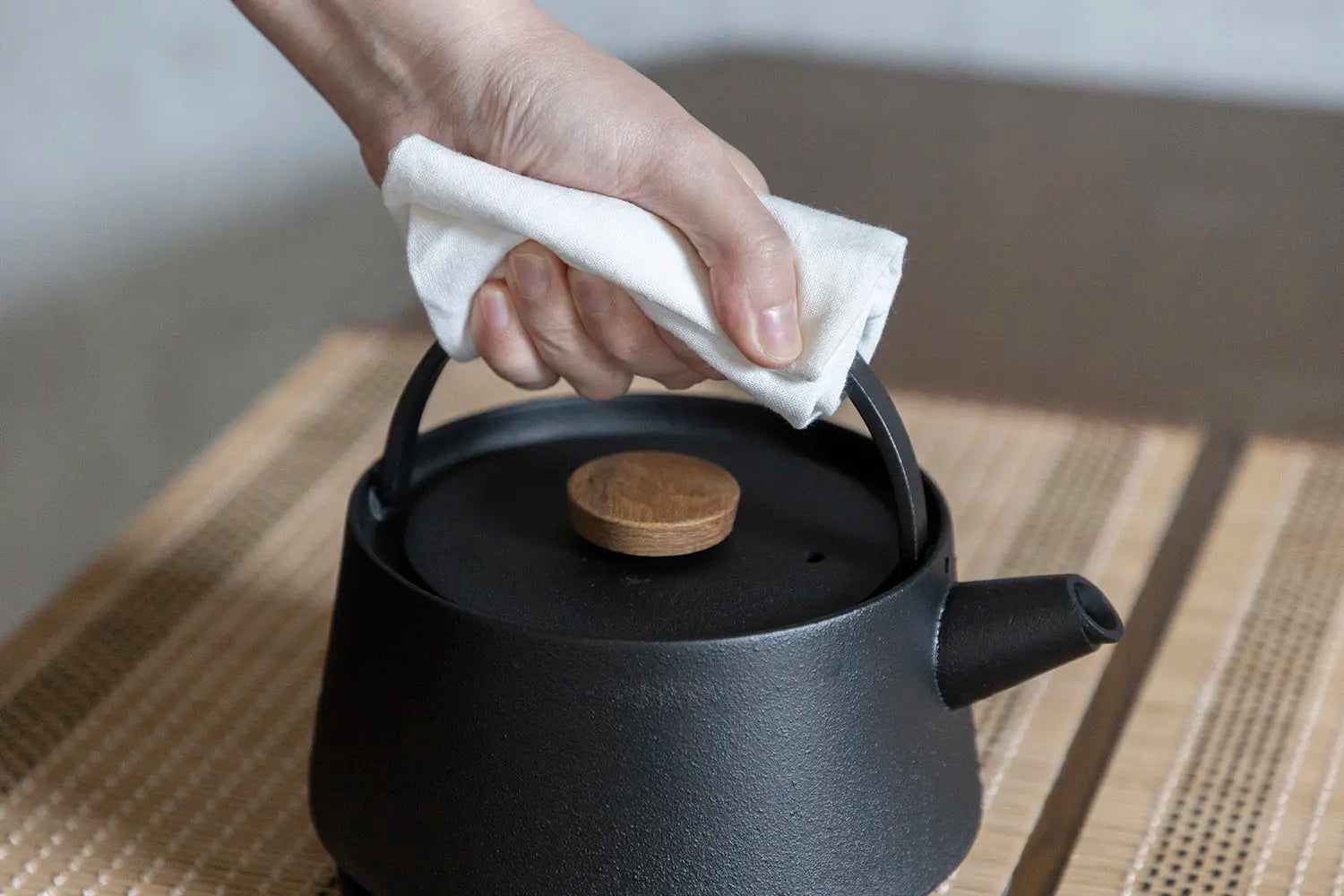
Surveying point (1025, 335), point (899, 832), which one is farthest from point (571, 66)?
point (1025, 335)

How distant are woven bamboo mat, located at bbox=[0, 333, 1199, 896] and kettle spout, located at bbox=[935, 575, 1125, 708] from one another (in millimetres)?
137

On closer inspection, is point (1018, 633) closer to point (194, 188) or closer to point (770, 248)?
point (770, 248)

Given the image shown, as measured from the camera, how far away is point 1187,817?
0.84m

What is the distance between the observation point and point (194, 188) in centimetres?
182

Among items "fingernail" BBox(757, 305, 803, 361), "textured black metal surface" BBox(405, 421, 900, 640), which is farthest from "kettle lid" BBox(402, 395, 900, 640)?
"fingernail" BBox(757, 305, 803, 361)

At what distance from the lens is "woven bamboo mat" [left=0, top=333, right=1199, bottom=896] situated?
81 centimetres

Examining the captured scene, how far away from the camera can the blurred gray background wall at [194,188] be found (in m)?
1.63

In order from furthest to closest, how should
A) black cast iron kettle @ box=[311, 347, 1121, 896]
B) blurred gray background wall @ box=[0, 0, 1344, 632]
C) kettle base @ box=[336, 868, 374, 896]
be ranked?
blurred gray background wall @ box=[0, 0, 1344, 632] < kettle base @ box=[336, 868, 374, 896] < black cast iron kettle @ box=[311, 347, 1121, 896]

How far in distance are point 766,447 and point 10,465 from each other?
3.62ft

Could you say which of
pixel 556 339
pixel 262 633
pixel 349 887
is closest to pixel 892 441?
pixel 556 339

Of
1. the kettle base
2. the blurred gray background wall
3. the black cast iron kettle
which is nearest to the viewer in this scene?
the black cast iron kettle

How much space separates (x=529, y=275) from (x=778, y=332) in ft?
0.47

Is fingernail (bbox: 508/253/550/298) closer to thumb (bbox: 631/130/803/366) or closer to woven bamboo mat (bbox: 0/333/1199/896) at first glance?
thumb (bbox: 631/130/803/366)

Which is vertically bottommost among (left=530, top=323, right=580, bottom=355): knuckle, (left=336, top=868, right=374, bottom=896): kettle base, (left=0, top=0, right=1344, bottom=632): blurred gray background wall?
(left=0, top=0, right=1344, bottom=632): blurred gray background wall
